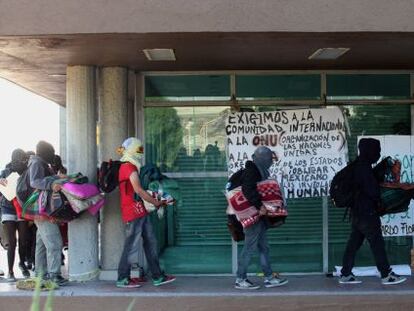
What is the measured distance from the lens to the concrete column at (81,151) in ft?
21.9

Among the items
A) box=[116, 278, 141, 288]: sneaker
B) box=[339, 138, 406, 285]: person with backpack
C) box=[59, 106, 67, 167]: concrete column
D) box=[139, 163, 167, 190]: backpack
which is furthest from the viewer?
box=[59, 106, 67, 167]: concrete column

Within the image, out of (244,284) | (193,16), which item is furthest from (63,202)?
(193,16)

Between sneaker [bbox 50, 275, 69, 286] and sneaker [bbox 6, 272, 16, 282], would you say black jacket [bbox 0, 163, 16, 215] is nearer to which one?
sneaker [bbox 6, 272, 16, 282]

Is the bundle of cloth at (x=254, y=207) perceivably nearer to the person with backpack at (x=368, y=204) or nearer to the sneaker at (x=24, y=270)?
the person with backpack at (x=368, y=204)

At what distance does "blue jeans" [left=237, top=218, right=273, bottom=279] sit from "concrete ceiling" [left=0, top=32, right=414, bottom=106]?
1.86m

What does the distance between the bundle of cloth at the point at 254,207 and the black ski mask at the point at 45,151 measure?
2065mm

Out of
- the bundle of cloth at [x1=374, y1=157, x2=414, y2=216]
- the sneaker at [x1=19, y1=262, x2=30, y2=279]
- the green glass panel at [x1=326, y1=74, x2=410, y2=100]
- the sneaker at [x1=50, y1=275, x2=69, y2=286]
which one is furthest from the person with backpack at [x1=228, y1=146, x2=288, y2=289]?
the sneaker at [x1=19, y1=262, x2=30, y2=279]

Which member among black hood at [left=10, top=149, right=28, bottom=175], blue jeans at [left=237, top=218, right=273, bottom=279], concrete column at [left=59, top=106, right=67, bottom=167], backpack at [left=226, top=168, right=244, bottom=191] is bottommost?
blue jeans at [left=237, top=218, right=273, bottom=279]

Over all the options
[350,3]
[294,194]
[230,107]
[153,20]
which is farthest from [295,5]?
[294,194]

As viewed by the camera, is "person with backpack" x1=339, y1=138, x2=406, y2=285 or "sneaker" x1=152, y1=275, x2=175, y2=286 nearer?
"person with backpack" x1=339, y1=138, x2=406, y2=285

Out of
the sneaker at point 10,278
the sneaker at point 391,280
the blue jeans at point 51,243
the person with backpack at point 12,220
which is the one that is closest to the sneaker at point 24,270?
the person with backpack at point 12,220

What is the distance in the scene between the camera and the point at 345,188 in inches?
247

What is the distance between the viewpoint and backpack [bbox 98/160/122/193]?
6.28 m

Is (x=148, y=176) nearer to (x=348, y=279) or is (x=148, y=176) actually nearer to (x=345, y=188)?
(x=345, y=188)
